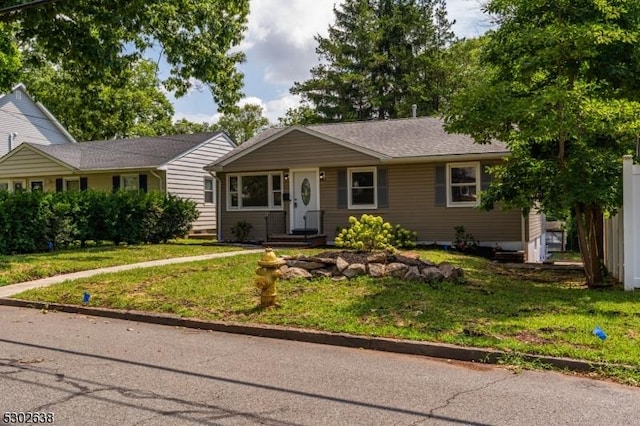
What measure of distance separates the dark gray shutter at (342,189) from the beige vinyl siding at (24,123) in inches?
848

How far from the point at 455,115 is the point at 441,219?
26.0ft

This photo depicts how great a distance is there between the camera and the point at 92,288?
9.44 metres

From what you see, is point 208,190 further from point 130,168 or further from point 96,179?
point 96,179

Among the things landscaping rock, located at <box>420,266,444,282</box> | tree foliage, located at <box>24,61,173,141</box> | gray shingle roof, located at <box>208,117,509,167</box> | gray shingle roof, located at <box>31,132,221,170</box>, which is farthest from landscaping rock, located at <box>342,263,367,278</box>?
tree foliage, located at <box>24,61,173,141</box>

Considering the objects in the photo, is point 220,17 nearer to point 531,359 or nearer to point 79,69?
point 79,69

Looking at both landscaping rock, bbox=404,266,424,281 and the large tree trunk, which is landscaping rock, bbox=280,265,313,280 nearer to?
landscaping rock, bbox=404,266,424,281

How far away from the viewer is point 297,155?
18.5m

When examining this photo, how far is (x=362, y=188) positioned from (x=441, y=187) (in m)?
2.58

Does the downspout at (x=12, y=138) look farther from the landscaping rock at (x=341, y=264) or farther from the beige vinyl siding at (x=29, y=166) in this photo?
the landscaping rock at (x=341, y=264)

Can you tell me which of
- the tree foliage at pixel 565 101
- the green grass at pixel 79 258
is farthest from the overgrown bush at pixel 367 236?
the green grass at pixel 79 258

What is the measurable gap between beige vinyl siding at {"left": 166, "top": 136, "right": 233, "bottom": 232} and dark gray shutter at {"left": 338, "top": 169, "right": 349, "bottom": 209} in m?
7.28

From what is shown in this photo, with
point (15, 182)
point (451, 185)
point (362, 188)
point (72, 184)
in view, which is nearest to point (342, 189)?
point (362, 188)

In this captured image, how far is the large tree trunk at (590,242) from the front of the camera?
31.5ft

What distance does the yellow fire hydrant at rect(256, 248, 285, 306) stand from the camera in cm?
739
